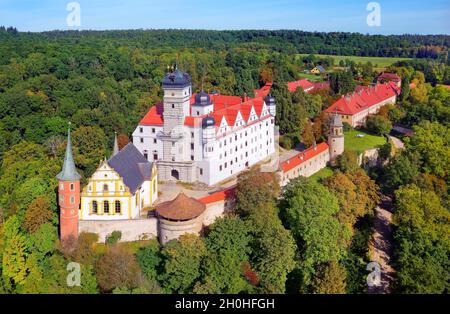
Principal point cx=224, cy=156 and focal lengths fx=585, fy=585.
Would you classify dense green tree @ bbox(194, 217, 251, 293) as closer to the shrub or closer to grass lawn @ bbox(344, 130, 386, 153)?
the shrub

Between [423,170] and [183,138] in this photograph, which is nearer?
[183,138]

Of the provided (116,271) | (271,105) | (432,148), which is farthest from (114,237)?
(432,148)

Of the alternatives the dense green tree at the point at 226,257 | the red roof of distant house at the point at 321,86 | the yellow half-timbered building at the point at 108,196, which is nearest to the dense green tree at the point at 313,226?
the dense green tree at the point at 226,257

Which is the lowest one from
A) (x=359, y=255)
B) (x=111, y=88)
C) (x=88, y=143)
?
(x=359, y=255)

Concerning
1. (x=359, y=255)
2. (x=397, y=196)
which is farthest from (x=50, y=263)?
(x=397, y=196)

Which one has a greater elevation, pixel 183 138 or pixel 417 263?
pixel 183 138

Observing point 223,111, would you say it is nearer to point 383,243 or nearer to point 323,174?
point 323,174

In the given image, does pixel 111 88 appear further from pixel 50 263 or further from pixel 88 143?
pixel 50 263
